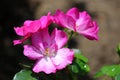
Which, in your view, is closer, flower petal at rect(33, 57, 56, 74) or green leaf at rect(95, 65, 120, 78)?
flower petal at rect(33, 57, 56, 74)

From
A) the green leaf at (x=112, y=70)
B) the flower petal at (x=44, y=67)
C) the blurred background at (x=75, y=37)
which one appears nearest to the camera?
the flower petal at (x=44, y=67)

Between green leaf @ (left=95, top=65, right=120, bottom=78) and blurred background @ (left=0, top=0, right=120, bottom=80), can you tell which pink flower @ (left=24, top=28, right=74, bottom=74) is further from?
blurred background @ (left=0, top=0, right=120, bottom=80)

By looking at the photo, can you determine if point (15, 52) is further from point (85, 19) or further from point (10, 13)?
point (85, 19)

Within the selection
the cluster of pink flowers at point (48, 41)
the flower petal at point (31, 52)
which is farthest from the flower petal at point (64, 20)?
the flower petal at point (31, 52)

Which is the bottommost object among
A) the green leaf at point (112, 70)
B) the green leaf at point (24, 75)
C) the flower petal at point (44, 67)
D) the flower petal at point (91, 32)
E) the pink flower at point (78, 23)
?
the green leaf at point (112, 70)

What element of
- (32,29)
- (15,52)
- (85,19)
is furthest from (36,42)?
(15,52)

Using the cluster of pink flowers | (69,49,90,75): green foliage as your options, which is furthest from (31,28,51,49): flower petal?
(69,49,90,75): green foliage

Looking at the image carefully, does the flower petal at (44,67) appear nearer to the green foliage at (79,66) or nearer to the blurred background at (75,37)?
the green foliage at (79,66)
